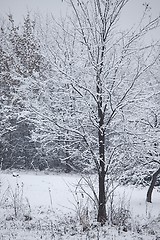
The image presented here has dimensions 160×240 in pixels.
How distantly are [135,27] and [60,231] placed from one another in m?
5.23

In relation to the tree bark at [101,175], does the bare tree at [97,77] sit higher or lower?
higher

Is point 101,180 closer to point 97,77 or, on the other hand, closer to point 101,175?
point 101,175

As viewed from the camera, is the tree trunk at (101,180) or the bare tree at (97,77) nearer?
the bare tree at (97,77)

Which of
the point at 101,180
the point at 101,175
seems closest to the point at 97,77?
the point at 101,175

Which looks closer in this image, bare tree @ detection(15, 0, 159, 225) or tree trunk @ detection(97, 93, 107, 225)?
bare tree @ detection(15, 0, 159, 225)

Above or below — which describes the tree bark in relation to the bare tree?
below

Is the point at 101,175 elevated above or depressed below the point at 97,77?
below

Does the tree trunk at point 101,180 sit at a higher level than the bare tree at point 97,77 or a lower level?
lower

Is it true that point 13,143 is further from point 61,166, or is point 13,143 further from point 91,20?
point 91,20

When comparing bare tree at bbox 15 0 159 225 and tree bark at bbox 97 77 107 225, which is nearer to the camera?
bare tree at bbox 15 0 159 225

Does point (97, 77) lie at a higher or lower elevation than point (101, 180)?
higher

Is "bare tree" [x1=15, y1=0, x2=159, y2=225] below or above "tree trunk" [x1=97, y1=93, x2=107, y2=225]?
above

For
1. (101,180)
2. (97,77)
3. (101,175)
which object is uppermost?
(97,77)

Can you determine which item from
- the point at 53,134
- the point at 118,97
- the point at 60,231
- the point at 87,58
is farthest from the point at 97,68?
the point at 60,231
